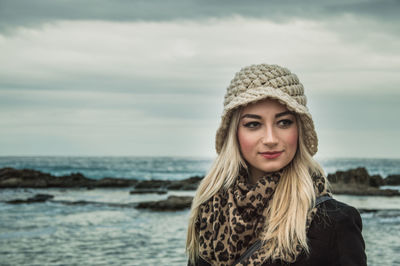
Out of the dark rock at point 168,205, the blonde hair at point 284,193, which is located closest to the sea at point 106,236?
the dark rock at point 168,205

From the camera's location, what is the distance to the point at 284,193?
89.8 inches

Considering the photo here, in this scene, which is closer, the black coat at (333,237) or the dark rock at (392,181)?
the black coat at (333,237)

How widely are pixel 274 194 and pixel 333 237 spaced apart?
1.13 ft

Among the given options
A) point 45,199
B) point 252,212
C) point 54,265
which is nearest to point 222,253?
point 252,212

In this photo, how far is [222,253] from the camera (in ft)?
7.61

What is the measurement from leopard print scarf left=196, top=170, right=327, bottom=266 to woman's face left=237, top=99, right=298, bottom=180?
87 millimetres

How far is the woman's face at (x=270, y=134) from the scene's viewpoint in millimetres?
2260

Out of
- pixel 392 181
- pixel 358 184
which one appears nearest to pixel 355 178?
pixel 358 184

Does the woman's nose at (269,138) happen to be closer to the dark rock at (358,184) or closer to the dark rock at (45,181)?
the dark rock at (358,184)

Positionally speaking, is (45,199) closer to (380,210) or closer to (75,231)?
(75,231)

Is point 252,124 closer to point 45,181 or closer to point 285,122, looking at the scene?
point 285,122

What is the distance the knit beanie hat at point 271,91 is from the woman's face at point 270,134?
50 millimetres

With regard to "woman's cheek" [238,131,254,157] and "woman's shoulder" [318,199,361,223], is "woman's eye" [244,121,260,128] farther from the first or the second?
"woman's shoulder" [318,199,361,223]

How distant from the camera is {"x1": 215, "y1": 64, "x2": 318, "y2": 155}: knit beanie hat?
2219 mm
